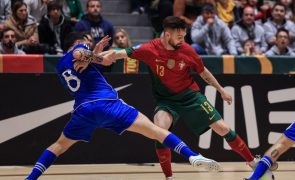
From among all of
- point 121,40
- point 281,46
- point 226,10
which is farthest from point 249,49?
point 121,40

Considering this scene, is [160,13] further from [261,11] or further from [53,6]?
[261,11]

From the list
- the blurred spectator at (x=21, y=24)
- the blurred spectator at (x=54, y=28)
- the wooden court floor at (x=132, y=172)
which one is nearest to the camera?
the wooden court floor at (x=132, y=172)

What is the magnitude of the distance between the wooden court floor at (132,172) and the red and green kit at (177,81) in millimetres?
891

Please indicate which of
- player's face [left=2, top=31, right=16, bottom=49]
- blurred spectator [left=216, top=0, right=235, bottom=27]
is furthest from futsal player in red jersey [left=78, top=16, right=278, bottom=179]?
blurred spectator [left=216, top=0, right=235, bottom=27]

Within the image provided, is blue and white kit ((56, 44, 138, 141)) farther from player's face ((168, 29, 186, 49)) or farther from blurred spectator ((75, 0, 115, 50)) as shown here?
blurred spectator ((75, 0, 115, 50))

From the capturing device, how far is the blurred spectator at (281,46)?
1144cm

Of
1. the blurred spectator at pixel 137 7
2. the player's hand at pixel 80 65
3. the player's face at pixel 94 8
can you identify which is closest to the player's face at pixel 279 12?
the blurred spectator at pixel 137 7

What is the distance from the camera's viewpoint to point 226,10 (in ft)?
43.4

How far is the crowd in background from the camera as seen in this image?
436 inches

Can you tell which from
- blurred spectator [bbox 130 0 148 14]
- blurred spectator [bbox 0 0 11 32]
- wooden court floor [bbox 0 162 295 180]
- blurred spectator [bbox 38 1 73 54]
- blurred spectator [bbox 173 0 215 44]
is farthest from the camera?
blurred spectator [bbox 130 0 148 14]

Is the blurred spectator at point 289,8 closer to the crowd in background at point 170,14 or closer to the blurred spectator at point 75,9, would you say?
the crowd in background at point 170,14

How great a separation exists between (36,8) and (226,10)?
3.70m

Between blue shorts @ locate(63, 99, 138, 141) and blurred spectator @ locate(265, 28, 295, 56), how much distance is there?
16.2 feet

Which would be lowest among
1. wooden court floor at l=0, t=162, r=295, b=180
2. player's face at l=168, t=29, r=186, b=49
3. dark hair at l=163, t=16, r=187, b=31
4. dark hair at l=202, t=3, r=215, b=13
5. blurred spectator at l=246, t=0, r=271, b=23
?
wooden court floor at l=0, t=162, r=295, b=180
